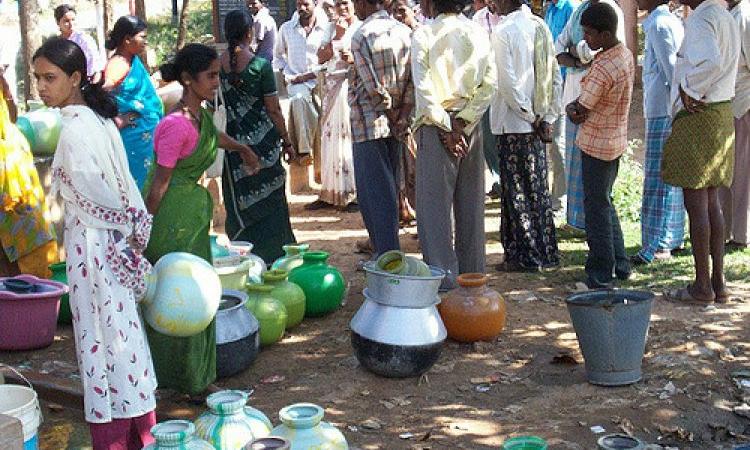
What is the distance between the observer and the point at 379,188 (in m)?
7.54

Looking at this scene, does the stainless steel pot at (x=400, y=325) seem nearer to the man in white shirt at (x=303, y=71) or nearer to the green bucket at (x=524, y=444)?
the green bucket at (x=524, y=444)

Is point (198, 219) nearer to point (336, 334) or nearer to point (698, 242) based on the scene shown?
point (336, 334)

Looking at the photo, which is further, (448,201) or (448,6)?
(448,201)

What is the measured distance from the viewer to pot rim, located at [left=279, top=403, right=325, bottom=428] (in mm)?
3805

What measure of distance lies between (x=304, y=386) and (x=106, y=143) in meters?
2.12

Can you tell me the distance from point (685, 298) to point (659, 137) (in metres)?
1.63

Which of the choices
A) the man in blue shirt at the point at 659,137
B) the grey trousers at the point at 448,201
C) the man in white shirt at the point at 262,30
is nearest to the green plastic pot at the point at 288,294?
the grey trousers at the point at 448,201

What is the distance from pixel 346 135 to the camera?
1068 centimetres

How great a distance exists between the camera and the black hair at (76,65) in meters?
4.12

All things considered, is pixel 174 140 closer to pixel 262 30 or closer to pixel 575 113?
pixel 575 113

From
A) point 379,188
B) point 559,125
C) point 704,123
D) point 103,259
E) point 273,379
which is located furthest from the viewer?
point 559,125

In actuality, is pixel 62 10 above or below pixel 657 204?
above

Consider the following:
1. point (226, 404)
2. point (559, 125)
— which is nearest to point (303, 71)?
point (559, 125)

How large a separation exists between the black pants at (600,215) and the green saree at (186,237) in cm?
298
